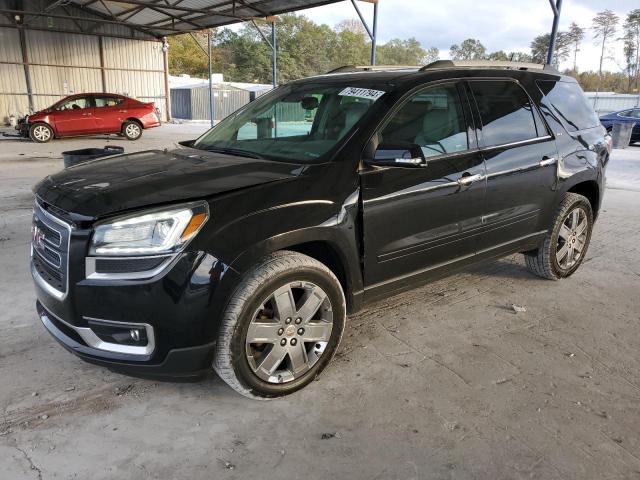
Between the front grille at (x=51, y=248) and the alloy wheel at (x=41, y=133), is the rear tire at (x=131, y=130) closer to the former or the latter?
the alloy wheel at (x=41, y=133)

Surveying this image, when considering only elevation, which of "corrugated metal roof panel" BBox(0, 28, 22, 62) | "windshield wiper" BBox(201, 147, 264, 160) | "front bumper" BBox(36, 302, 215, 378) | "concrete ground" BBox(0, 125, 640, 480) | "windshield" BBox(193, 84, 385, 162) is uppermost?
"corrugated metal roof panel" BBox(0, 28, 22, 62)

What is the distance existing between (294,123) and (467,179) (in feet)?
4.06

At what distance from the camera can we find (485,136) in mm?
3625

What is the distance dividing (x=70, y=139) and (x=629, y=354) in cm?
1890

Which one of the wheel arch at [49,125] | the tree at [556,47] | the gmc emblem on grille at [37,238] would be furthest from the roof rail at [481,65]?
the tree at [556,47]

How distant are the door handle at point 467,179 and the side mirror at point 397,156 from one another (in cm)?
56

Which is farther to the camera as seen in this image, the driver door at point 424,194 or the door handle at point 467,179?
the door handle at point 467,179

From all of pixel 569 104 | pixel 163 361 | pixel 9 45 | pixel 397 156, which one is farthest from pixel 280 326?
pixel 9 45

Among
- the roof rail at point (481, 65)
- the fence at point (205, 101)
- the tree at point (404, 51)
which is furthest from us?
the tree at point (404, 51)

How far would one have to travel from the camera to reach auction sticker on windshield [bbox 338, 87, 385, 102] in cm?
324

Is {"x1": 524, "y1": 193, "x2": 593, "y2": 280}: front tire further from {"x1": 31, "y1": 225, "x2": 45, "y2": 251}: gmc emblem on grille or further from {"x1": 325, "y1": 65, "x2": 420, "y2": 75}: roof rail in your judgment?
{"x1": 31, "y1": 225, "x2": 45, "y2": 251}: gmc emblem on grille

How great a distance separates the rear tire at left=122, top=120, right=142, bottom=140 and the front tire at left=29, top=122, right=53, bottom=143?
2293 mm

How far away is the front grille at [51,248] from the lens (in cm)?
251

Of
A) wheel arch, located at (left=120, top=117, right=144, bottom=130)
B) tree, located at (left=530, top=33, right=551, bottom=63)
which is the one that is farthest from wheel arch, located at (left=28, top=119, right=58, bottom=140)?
tree, located at (left=530, top=33, right=551, bottom=63)
